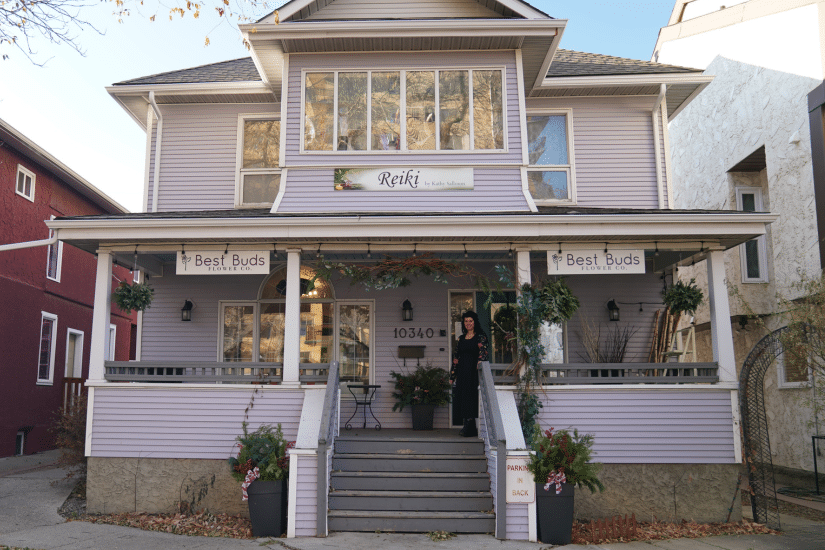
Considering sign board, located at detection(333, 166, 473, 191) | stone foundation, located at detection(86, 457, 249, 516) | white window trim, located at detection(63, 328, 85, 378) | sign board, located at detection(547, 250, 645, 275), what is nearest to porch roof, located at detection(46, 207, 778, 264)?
sign board, located at detection(547, 250, 645, 275)

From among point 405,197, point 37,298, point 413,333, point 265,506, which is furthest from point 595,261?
point 37,298

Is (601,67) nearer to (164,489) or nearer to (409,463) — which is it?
(409,463)

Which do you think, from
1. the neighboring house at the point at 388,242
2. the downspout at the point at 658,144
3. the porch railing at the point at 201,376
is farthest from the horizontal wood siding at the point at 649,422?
the downspout at the point at 658,144

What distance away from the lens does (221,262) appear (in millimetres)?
9609

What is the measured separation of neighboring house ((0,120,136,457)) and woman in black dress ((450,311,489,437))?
8374mm

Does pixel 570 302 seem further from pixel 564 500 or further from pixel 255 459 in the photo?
pixel 255 459

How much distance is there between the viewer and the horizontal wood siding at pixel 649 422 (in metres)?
9.12

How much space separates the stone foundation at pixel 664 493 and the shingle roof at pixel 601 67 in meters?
6.40

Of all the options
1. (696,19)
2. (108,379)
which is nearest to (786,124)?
(696,19)

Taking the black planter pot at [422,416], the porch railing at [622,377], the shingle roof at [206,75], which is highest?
the shingle roof at [206,75]

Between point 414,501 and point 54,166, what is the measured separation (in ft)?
38.6

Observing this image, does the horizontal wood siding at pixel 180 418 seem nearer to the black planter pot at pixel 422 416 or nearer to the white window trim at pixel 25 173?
the black planter pot at pixel 422 416

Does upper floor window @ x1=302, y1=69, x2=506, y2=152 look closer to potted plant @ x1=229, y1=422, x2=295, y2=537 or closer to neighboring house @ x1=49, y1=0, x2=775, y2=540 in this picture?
neighboring house @ x1=49, y1=0, x2=775, y2=540

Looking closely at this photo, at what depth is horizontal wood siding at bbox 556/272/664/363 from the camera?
11.3 m
